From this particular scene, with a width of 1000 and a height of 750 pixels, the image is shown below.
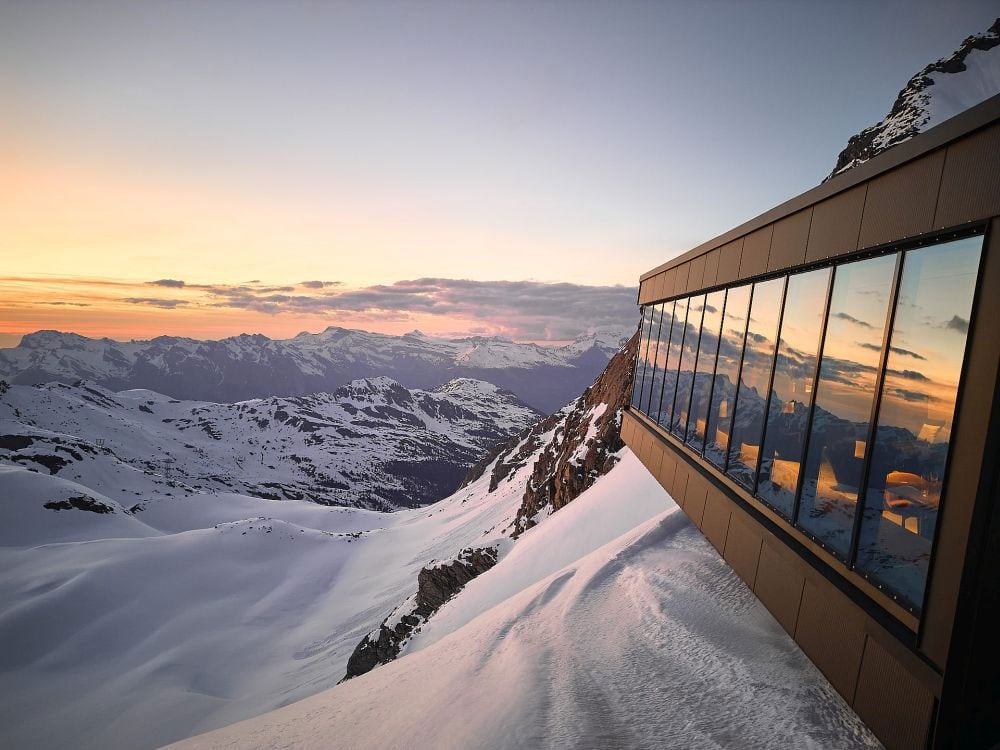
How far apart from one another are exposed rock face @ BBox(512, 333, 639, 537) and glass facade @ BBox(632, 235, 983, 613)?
63.2 ft

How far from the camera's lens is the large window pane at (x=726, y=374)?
361 inches

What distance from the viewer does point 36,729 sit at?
3303 cm

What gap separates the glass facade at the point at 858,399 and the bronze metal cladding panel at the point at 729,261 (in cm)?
53

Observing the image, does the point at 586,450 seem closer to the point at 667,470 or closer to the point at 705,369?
the point at 667,470

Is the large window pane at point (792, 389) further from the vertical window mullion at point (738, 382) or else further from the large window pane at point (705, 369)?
the large window pane at point (705, 369)

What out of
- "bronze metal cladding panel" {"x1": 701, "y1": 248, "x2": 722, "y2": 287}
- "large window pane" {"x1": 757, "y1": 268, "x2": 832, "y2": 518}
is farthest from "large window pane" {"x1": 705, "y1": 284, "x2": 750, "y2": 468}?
"large window pane" {"x1": 757, "y1": 268, "x2": 832, "y2": 518}

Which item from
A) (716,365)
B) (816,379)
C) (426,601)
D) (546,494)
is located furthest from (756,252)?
(546,494)

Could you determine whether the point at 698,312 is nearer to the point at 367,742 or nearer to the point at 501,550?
the point at 367,742

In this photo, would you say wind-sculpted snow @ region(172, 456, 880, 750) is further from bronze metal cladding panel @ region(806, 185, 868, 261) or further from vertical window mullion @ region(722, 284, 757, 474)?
bronze metal cladding panel @ region(806, 185, 868, 261)

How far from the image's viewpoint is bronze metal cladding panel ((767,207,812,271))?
7148 mm

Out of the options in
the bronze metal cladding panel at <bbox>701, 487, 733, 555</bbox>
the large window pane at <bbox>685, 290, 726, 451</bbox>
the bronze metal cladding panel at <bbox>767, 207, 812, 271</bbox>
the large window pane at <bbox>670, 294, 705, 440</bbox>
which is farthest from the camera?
the large window pane at <bbox>670, 294, 705, 440</bbox>

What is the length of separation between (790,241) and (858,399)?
120 inches

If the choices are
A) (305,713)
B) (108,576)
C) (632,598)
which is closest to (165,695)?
(108,576)

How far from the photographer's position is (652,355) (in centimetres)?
1656
